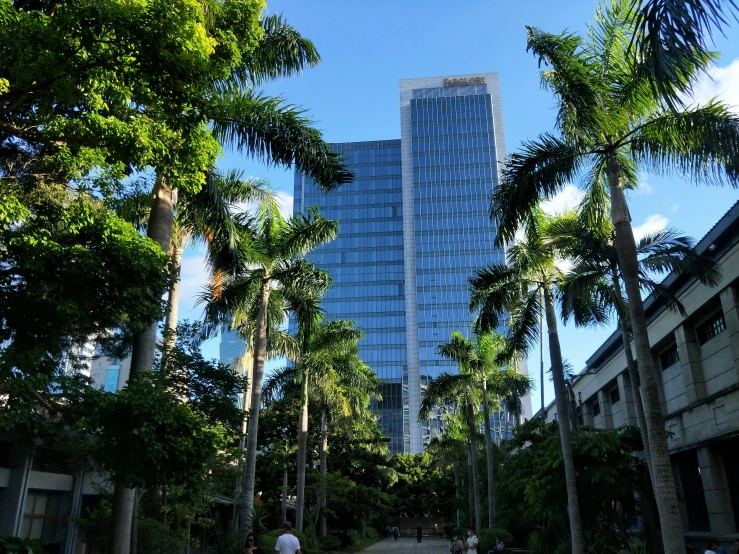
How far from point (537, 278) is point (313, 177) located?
1140 centimetres

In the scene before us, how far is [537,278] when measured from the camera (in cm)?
2194

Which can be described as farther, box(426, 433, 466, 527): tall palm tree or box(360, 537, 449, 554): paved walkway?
box(426, 433, 466, 527): tall palm tree

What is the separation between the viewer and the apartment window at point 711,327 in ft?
63.4

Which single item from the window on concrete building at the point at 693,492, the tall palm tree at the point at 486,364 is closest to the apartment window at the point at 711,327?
the window on concrete building at the point at 693,492

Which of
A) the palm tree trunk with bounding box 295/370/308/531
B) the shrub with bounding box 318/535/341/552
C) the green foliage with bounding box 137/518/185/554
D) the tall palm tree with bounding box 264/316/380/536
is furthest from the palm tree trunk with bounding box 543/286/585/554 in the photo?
the shrub with bounding box 318/535/341/552

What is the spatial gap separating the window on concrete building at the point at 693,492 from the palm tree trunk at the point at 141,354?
17503 mm

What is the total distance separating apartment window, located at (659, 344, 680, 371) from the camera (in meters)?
23.3

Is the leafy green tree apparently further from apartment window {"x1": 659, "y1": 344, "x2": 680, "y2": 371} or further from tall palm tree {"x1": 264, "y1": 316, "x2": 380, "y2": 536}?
apartment window {"x1": 659, "y1": 344, "x2": 680, "y2": 371}

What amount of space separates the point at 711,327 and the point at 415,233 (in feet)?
319

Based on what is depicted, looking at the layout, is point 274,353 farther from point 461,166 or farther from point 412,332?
point 461,166

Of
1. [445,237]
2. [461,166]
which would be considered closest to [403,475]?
[445,237]

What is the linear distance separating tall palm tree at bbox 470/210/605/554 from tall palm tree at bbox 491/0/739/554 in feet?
18.4

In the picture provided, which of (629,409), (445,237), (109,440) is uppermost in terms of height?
(445,237)

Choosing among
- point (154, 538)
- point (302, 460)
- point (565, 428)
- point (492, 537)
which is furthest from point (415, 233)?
point (154, 538)
